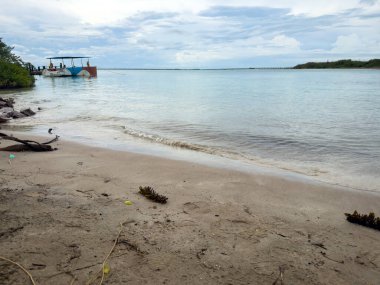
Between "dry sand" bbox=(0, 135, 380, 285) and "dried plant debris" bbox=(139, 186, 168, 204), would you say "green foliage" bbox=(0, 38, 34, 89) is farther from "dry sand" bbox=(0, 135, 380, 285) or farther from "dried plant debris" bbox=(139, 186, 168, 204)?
"dried plant debris" bbox=(139, 186, 168, 204)

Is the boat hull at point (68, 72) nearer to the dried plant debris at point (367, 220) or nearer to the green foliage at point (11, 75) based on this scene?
the green foliage at point (11, 75)

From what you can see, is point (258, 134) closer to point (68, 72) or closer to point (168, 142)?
point (168, 142)

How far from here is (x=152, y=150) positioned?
9305 mm

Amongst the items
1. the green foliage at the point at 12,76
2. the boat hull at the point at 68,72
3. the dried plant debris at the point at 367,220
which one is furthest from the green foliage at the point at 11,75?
the dried plant debris at the point at 367,220

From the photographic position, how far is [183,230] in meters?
3.96

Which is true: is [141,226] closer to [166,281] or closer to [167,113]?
[166,281]

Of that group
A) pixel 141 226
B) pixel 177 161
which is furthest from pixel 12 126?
pixel 141 226

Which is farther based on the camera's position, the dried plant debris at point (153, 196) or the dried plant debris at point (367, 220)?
the dried plant debris at point (153, 196)

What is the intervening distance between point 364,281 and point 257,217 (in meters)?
1.57

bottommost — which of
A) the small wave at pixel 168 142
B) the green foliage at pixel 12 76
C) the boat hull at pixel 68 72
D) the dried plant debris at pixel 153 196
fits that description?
the small wave at pixel 168 142

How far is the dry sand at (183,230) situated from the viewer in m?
3.15

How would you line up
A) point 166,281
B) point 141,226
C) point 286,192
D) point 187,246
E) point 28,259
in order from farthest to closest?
point 286,192 → point 141,226 → point 187,246 → point 28,259 → point 166,281

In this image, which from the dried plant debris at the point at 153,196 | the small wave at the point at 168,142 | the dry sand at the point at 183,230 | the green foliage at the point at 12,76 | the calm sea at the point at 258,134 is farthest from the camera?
the green foliage at the point at 12,76

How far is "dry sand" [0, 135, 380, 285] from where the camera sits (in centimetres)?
315
